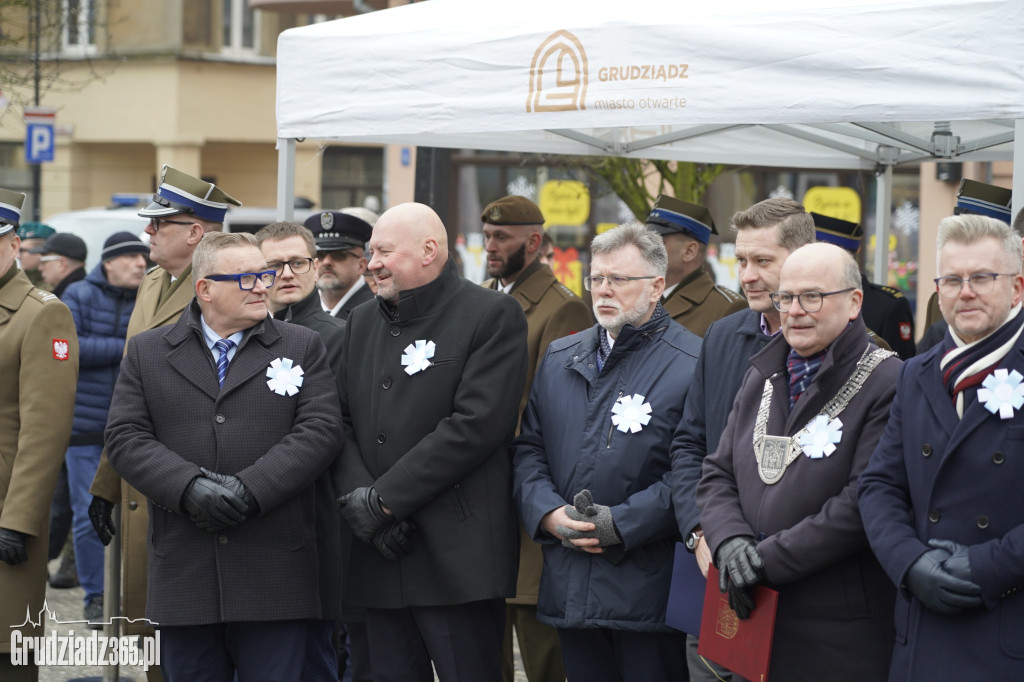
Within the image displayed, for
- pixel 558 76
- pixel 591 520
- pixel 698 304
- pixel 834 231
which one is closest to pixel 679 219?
pixel 698 304

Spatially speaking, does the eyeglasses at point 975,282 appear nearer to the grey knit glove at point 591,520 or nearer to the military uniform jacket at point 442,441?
the grey knit glove at point 591,520

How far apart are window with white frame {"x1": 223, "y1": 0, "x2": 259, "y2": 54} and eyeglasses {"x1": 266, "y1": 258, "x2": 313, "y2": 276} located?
71.0 feet

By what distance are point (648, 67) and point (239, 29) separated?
2289 centimetres

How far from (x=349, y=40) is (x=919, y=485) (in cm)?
316

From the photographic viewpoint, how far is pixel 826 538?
12.1 feet

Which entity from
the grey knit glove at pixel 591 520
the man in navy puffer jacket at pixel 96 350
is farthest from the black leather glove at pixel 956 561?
the man in navy puffer jacket at pixel 96 350

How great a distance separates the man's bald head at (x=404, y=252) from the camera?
4.69 meters

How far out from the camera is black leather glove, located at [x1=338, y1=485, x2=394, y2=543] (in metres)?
4.48

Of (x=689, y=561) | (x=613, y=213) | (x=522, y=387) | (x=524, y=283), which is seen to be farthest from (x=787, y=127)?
(x=613, y=213)

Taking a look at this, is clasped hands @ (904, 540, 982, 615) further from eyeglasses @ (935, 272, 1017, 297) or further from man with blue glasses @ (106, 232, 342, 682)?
man with blue glasses @ (106, 232, 342, 682)

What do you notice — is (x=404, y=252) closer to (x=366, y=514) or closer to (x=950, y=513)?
(x=366, y=514)

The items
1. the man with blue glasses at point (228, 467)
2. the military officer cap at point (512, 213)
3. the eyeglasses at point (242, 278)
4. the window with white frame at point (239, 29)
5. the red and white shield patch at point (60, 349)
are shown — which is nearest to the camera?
the man with blue glasses at point (228, 467)

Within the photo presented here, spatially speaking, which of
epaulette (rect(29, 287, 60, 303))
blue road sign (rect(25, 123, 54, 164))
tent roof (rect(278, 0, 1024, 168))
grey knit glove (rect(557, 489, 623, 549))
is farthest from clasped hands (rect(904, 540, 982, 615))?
blue road sign (rect(25, 123, 54, 164))

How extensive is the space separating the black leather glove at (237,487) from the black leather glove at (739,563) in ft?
4.98
